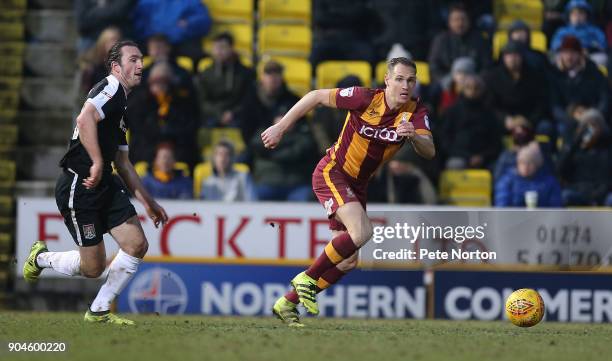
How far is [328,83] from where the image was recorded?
615 inches

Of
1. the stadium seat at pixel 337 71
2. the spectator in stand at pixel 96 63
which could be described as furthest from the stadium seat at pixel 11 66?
the stadium seat at pixel 337 71

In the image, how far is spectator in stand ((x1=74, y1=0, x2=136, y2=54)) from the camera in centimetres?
1552

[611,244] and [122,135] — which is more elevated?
[122,135]

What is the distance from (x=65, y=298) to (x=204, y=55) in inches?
163

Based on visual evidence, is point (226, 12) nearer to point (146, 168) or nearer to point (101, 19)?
point (101, 19)

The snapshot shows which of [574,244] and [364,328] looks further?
[574,244]

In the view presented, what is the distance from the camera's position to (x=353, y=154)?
10023 mm

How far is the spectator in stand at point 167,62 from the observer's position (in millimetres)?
14947

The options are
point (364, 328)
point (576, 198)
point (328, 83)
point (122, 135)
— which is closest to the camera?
point (122, 135)

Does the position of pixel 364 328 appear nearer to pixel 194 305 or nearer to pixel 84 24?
pixel 194 305

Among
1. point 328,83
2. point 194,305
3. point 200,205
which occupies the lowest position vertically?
point 194,305

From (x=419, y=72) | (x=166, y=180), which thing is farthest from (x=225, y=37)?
(x=419, y=72)

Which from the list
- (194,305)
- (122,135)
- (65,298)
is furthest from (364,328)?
(65,298)

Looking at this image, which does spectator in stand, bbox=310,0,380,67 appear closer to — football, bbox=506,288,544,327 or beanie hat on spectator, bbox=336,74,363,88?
beanie hat on spectator, bbox=336,74,363,88
